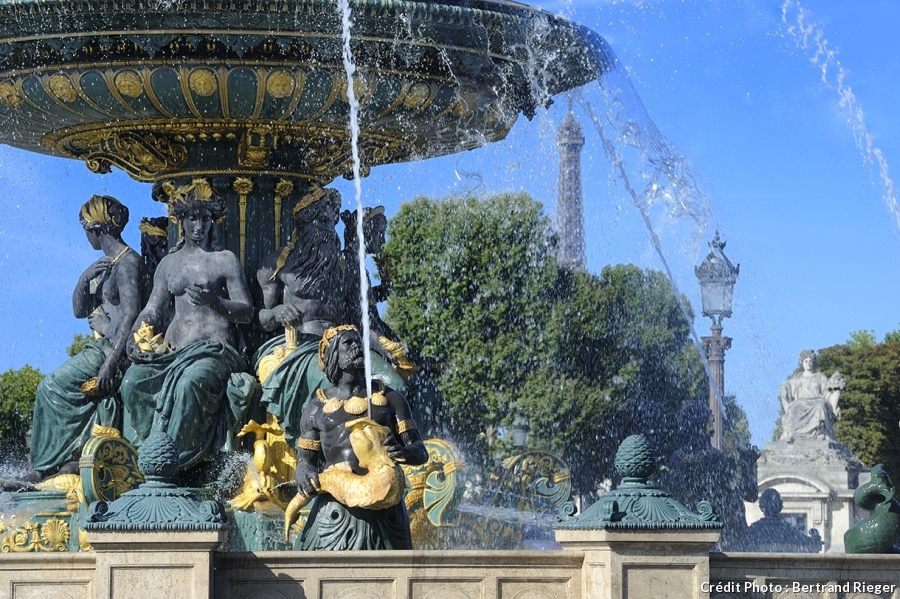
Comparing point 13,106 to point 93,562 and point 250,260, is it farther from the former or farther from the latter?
point 93,562

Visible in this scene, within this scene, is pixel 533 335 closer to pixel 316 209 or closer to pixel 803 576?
pixel 316 209

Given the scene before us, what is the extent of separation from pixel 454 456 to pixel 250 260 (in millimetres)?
1923

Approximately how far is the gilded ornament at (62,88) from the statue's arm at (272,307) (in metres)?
1.62

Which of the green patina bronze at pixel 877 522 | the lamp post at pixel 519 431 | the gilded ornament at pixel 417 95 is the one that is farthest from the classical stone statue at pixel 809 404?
the green patina bronze at pixel 877 522

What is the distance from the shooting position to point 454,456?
39.3 ft

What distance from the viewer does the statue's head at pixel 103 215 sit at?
12.6 m

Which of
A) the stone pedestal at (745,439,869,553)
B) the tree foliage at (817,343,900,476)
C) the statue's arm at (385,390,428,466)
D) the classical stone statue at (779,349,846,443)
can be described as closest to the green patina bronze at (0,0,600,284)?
the statue's arm at (385,390,428,466)

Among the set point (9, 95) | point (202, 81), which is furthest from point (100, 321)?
point (202, 81)

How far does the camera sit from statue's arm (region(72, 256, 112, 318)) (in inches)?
498

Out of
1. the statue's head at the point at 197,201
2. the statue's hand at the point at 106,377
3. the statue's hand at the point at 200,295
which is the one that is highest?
the statue's head at the point at 197,201

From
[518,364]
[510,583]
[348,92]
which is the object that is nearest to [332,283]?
[348,92]

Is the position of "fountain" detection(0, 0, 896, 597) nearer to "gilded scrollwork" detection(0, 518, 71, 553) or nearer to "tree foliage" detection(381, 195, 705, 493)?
"gilded scrollwork" detection(0, 518, 71, 553)

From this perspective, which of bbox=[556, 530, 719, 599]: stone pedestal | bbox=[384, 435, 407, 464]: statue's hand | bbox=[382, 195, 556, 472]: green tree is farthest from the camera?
bbox=[382, 195, 556, 472]: green tree

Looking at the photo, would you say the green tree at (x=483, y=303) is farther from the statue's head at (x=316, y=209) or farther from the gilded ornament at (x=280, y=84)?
the gilded ornament at (x=280, y=84)
